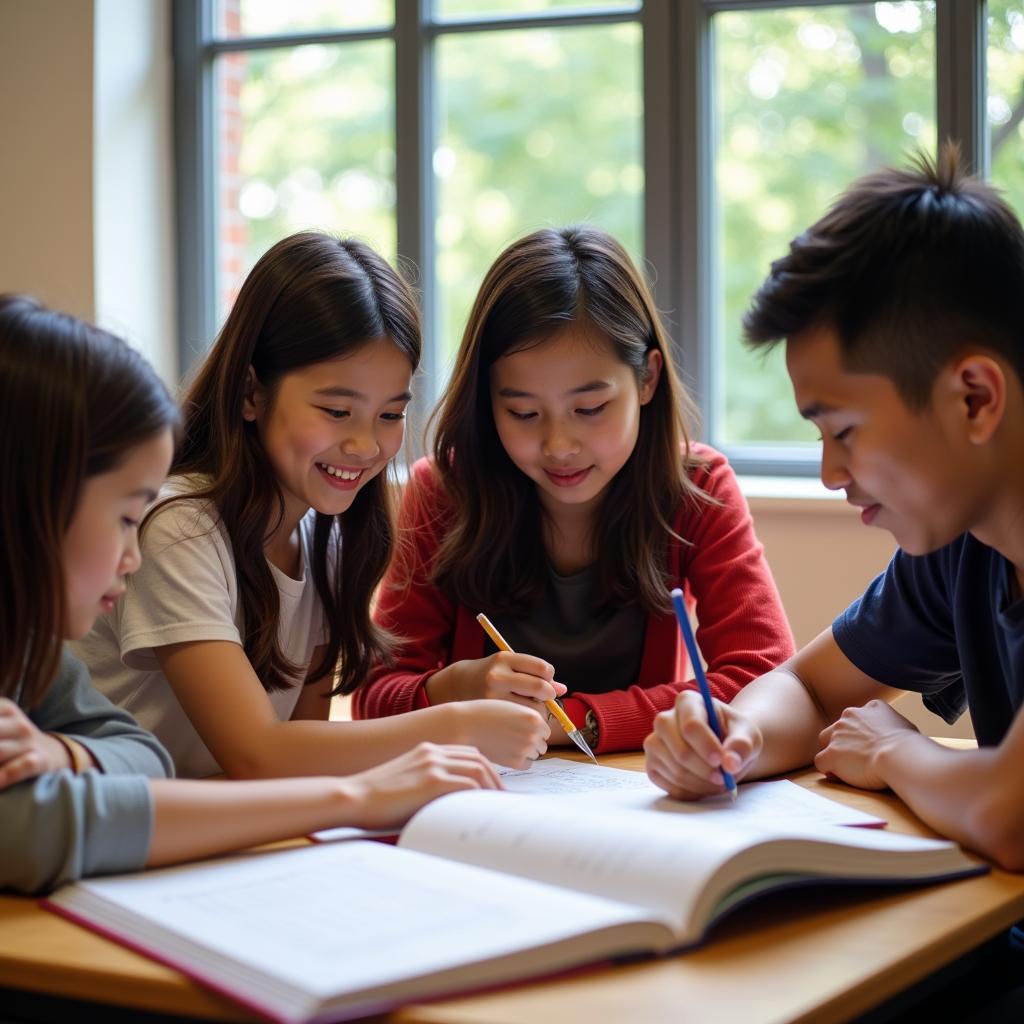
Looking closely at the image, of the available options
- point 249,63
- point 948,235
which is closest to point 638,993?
point 948,235

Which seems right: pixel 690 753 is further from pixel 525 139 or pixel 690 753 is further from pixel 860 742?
pixel 525 139

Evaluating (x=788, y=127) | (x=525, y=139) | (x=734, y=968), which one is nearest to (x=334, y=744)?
(x=734, y=968)

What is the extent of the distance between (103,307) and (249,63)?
0.93 meters

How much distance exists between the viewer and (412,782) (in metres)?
1.21

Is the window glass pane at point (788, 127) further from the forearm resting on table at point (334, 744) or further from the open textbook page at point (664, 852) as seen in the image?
the open textbook page at point (664, 852)

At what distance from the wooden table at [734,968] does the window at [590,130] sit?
8.31 ft

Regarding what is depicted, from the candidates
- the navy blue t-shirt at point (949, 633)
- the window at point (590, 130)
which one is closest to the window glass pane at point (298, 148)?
the window at point (590, 130)

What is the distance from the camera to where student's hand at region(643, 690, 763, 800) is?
1.27 m

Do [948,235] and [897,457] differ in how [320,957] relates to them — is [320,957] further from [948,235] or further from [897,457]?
[948,235]

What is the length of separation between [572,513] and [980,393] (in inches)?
33.2

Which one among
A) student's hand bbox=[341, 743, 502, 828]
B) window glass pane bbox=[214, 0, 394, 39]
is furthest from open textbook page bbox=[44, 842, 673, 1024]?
window glass pane bbox=[214, 0, 394, 39]

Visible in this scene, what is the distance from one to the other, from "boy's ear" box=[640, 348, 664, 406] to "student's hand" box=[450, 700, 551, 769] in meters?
0.64

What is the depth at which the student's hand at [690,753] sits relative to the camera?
127 cm

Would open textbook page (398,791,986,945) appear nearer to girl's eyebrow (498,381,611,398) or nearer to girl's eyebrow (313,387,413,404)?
girl's eyebrow (313,387,413,404)
